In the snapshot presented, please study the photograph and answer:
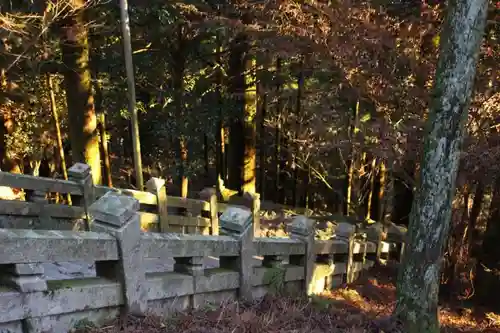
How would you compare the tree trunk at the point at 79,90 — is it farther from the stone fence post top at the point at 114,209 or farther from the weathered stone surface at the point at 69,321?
the weathered stone surface at the point at 69,321

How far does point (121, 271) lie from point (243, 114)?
37.0 feet

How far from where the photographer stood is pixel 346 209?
60.8 feet

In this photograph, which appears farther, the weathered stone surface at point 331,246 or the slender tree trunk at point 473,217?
the slender tree trunk at point 473,217

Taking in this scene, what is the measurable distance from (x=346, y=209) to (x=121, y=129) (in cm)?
1111

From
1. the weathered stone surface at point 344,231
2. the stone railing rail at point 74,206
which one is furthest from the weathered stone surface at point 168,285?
the weathered stone surface at point 344,231

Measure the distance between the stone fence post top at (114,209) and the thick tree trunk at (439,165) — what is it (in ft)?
10.7

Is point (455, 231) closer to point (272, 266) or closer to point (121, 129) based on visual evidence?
point (272, 266)

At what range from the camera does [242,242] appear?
563cm

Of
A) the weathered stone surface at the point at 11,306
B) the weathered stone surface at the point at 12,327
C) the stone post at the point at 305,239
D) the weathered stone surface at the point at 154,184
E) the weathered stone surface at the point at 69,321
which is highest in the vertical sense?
the weathered stone surface at the point at 11,306

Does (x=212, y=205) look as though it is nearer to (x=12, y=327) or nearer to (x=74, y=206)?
(x=74, y=206)

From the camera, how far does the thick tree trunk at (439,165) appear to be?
509 centimetres

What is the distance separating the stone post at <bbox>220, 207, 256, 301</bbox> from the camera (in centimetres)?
556

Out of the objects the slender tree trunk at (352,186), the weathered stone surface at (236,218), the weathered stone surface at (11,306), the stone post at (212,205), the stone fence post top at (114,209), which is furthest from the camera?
the slender tree trunk at (352,186)

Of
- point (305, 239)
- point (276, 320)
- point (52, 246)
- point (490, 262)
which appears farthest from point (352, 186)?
point (52, 246)
